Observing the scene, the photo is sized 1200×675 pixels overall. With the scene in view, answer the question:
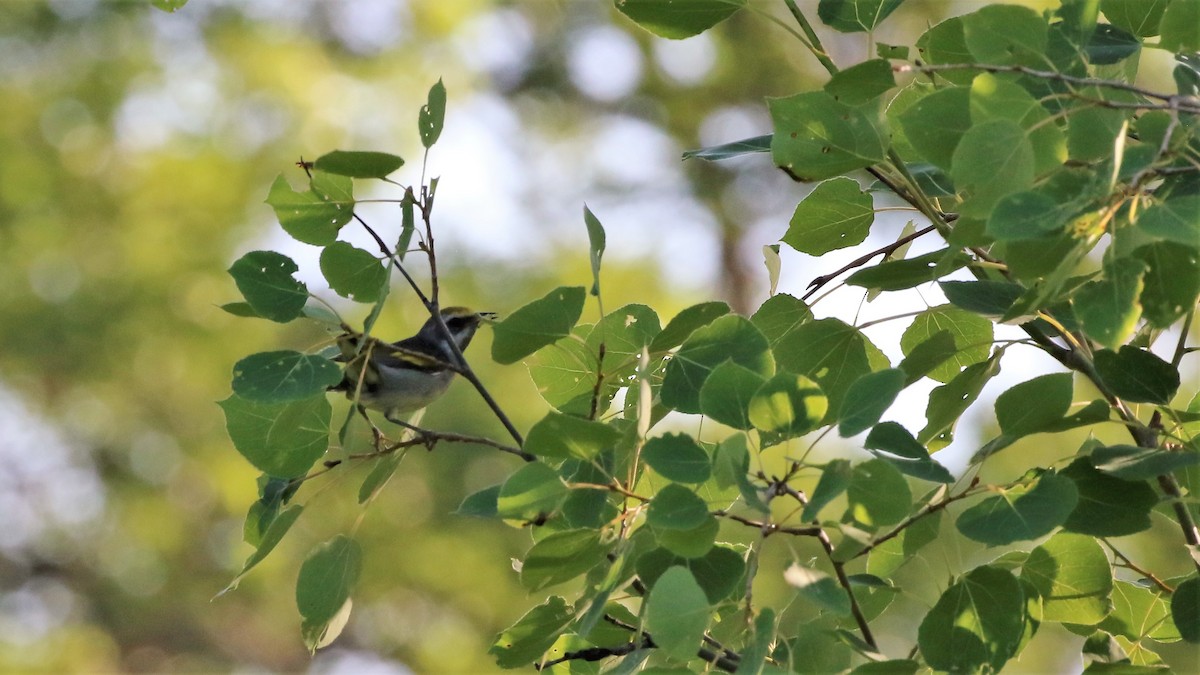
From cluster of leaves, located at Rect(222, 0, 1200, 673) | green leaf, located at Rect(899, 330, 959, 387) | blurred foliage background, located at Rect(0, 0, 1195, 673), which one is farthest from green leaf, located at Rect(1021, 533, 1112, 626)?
blurred foliage background, located at Rect(0, 0, 1195, 673)

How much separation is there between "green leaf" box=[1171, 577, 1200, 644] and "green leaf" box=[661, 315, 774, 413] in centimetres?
47

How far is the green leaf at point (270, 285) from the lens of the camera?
3.76 feet

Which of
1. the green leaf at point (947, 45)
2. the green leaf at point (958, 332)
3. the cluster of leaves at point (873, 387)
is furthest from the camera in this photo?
the green leaf at point (958, 332)

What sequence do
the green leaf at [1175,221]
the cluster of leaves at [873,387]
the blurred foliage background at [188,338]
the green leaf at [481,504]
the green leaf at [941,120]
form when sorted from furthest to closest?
the blurred foliage background at [188,338] < the green leaf at [481,504] < the green leaf at [941,120] < the cluster of leaves at [873,387] < the green leaf at [1175,221]

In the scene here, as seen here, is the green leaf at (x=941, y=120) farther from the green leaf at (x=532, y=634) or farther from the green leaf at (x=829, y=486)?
the green leaf at (x=532, y=634)

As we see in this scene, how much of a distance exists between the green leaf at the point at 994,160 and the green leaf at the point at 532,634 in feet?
1.88

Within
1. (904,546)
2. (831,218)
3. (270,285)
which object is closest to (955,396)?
(904,546)

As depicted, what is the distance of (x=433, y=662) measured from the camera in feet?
26.8

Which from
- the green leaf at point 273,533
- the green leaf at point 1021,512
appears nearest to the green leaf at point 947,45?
the green leaf at point 1021,512

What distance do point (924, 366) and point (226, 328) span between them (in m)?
7.74

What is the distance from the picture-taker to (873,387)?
0.97 metres

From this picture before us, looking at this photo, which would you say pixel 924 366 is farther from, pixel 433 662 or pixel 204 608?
pixel 204 608

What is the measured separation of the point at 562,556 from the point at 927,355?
0.44 m

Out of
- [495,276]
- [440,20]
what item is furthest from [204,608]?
[440,20]
